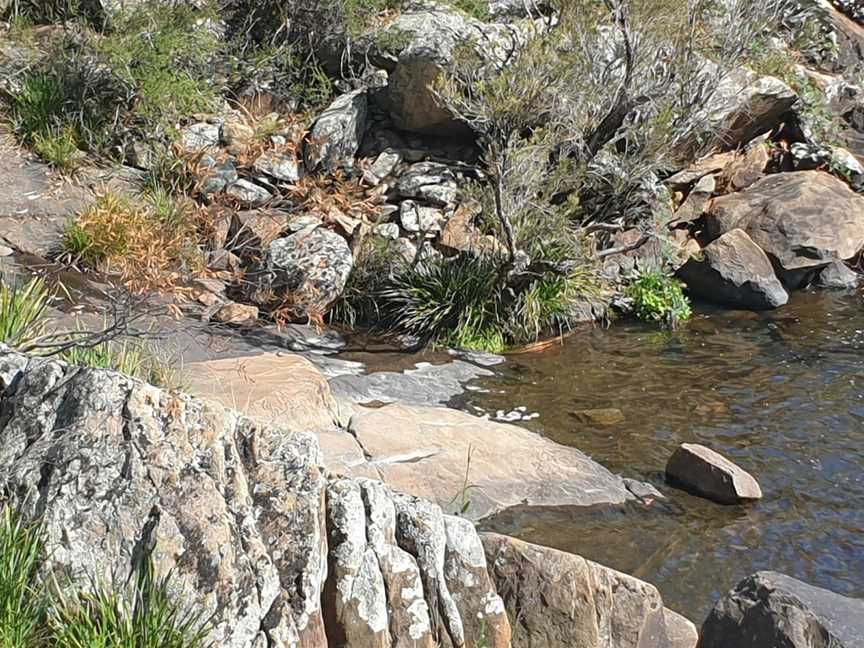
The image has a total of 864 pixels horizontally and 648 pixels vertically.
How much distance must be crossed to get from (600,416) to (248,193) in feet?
17.5

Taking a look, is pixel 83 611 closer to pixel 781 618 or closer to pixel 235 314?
pixel 781 618

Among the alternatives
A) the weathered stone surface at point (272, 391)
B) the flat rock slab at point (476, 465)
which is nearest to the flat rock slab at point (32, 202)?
the weathered stone surface at point (272, 391)

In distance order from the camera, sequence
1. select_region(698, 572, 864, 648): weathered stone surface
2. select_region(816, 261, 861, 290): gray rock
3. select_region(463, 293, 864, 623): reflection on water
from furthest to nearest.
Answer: select_region(816, 261, 861, 290): gray rock < select_region(463, 293, 864, 623): reflection on water < select_region(698, 572, 864, 648): weathered stone surface

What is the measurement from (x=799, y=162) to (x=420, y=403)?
25.9 ft

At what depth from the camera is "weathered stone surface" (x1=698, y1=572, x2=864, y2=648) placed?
166 inches

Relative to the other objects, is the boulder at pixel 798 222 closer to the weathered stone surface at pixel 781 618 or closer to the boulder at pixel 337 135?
the boulder at pixel 337 135

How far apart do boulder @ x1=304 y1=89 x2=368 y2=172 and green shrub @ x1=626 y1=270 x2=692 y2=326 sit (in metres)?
3.83

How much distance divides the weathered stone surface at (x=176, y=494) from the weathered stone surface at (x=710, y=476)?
13.2 ft

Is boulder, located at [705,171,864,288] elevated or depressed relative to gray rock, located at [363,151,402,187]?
elevated

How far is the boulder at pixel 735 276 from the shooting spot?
38.5ft

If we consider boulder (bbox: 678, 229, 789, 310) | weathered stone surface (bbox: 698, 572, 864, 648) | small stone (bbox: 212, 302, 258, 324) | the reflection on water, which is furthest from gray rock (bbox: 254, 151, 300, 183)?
weathered stone surface (bbox: 698, 572, 864, 648)

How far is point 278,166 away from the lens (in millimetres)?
12180

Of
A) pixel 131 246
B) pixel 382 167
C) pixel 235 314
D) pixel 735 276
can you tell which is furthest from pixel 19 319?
pixel 735 276

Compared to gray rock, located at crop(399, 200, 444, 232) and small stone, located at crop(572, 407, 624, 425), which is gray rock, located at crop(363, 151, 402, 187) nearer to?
gray rock, located at crop(399, 200, 444, 232)
